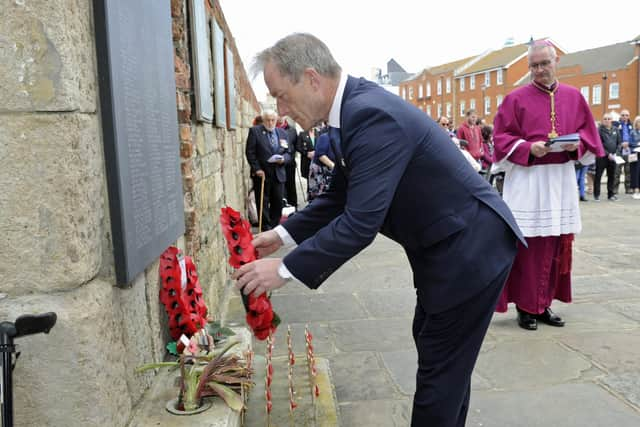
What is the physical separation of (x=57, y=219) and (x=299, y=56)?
0.95m

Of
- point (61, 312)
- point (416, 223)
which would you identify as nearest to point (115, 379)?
point (61, 312)

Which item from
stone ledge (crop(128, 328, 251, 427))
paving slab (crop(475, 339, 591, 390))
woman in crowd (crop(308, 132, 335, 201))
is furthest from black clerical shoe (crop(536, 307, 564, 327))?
woman in crowd (crop(308, 132, 335, 201))

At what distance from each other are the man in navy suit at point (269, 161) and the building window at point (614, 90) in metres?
50.1

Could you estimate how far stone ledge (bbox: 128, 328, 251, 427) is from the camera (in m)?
2.07

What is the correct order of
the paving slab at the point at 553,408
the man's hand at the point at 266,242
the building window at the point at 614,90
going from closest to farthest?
the man's hand at the point at 266,242, the paving slab at the point at 553,408, the building window at the point at 614,90

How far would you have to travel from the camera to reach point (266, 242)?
2.44 metres

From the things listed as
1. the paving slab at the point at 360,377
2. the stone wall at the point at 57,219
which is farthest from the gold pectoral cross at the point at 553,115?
the stone wall at the point at 57,219

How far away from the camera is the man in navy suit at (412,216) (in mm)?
1847

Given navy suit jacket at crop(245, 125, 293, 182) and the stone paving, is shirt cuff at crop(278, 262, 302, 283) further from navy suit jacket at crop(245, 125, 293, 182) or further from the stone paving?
navy suit jacket at crop(245, 125, 293, 182)

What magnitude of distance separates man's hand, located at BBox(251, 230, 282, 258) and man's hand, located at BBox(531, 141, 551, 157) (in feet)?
8.30

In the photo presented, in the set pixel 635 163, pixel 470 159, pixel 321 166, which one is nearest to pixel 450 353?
pixel 321 166

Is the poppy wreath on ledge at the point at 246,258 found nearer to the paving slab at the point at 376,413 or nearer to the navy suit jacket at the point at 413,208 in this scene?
the navy suit jacket at the point at 413,208

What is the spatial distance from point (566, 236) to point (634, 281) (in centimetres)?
180

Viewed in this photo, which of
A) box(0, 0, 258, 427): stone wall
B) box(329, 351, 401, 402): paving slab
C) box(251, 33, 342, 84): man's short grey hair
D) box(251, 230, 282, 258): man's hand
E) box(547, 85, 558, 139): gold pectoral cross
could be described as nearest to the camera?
box(0, 0, 258, 427): stone wall
